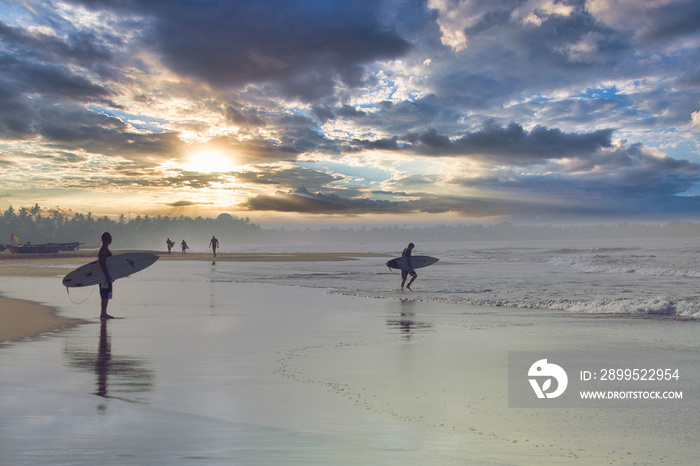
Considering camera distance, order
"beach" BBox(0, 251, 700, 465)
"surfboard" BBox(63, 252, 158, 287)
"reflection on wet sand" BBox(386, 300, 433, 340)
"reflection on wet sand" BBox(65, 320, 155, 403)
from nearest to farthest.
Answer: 1. "beach" BBox(0, 251, 700, 465)
2. "reflection on wet sand" BBox(65, 320, 155, 403)
3. "reflection on wet sand" BBox(386, 300, 433, 340)
4. "surfboard" BBox(63, 252, 158, 287)

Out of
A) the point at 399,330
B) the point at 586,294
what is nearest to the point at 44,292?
the point at 399,330

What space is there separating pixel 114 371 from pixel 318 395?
340 cm

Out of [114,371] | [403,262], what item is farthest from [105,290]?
[403,262]

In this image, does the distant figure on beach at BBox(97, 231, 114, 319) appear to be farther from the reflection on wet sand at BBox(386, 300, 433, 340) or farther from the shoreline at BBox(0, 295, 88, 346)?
→ the reflection on wet sand at BBox(386, 300, 433, 340)

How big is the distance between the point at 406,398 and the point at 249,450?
8.06ft

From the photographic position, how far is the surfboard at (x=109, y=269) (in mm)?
16562

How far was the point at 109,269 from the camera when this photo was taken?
56.1ft

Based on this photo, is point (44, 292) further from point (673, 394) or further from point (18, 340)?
point (673, 394)

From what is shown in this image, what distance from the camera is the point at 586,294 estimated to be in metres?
21.5

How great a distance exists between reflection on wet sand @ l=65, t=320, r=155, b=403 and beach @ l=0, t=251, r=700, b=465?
0.03 m

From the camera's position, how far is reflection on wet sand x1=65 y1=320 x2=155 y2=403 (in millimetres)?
6691

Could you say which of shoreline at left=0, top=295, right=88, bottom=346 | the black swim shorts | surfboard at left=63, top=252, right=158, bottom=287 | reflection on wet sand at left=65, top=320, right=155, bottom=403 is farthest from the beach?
surfboard at left=63, top=252, right=158, bottom=287

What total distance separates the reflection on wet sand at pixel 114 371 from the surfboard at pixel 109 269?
708cm

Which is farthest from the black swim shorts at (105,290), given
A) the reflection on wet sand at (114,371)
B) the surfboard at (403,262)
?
the surfboard at (403,262)
